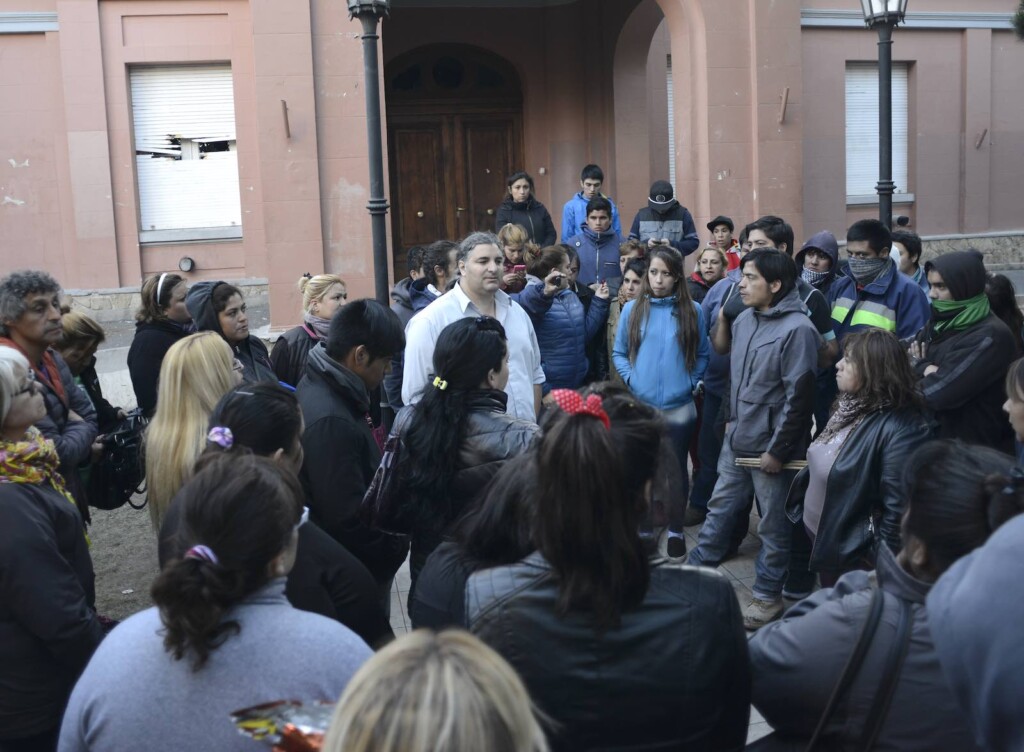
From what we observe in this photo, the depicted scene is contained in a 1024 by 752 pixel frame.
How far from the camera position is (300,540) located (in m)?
2.82

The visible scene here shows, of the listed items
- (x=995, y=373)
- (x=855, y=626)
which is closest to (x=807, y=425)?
Answer: (x=995, y=373)

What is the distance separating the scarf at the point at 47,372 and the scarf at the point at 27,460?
157 cm

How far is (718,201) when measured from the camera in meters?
12.2

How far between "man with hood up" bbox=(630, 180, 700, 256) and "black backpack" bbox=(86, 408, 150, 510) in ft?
18.6

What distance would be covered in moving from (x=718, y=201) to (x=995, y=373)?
24.5ft

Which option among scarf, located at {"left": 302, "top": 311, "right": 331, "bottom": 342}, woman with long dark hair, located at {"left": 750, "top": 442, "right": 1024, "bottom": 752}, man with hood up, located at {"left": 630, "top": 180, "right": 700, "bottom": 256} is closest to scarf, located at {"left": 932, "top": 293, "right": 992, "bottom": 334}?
woman with long dark hair, located at {"left": 750, "top": 442, "right": 1024, "bottom": 752}

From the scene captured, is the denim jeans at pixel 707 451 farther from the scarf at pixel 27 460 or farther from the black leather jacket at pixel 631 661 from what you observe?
the black leather jacket at pixel 631 661

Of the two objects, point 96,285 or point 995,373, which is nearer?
point 995,373

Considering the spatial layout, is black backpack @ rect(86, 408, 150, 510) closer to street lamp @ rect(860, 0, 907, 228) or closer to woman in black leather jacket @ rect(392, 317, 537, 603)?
woman in black leather jacket @ rect(392, 317, 537, 603)

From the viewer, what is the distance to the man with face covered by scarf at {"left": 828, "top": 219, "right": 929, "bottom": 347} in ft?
20.7

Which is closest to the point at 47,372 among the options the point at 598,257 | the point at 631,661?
the point at 631,661

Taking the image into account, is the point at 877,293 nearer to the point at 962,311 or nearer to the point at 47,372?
the point at 962,311

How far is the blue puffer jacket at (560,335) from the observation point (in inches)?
267

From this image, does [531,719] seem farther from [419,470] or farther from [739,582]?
[739,582]
